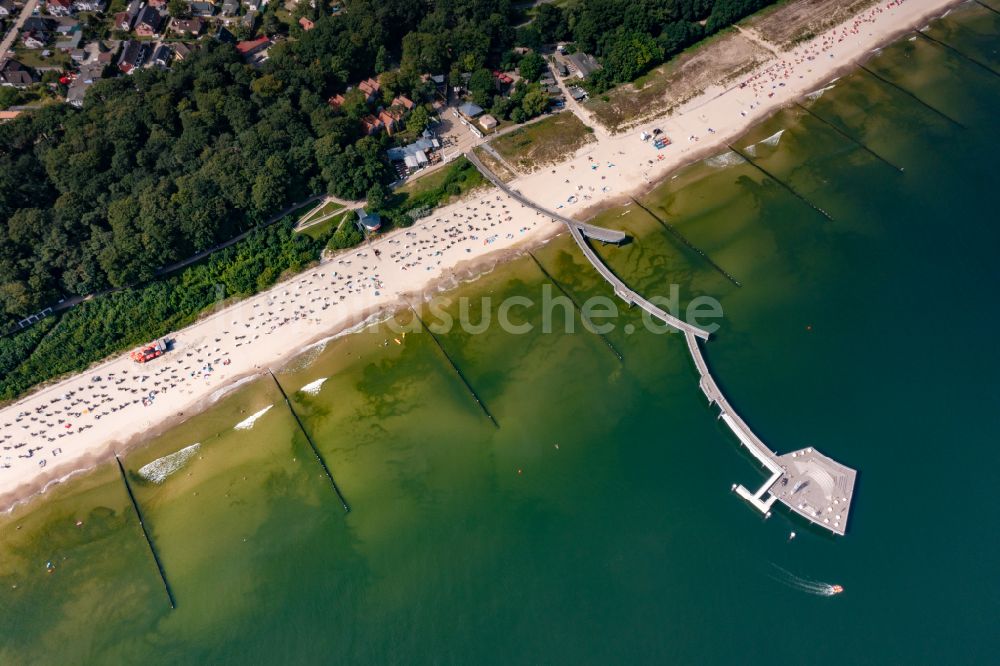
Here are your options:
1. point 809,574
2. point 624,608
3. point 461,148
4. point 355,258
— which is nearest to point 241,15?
point 461,148

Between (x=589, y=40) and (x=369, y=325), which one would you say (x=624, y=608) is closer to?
(x=369, y=325)

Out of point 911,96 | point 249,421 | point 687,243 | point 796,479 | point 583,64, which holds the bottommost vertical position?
point 796,479

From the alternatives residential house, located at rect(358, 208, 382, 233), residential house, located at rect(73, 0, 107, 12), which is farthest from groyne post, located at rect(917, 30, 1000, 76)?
residential house, located at rect(73, 0, 107, 12)

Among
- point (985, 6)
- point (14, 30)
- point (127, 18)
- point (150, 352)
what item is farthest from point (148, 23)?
point (985, 6)

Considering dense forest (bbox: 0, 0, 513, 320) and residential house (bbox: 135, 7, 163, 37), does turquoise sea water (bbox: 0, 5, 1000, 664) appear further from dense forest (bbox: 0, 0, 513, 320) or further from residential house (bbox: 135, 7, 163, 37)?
residential house (bbox: 135, 7, 163, 37)

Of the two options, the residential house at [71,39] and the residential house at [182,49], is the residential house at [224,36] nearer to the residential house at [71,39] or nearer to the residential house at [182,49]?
the residential house at [182,49]

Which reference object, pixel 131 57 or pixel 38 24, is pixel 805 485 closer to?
pixel 131 57
